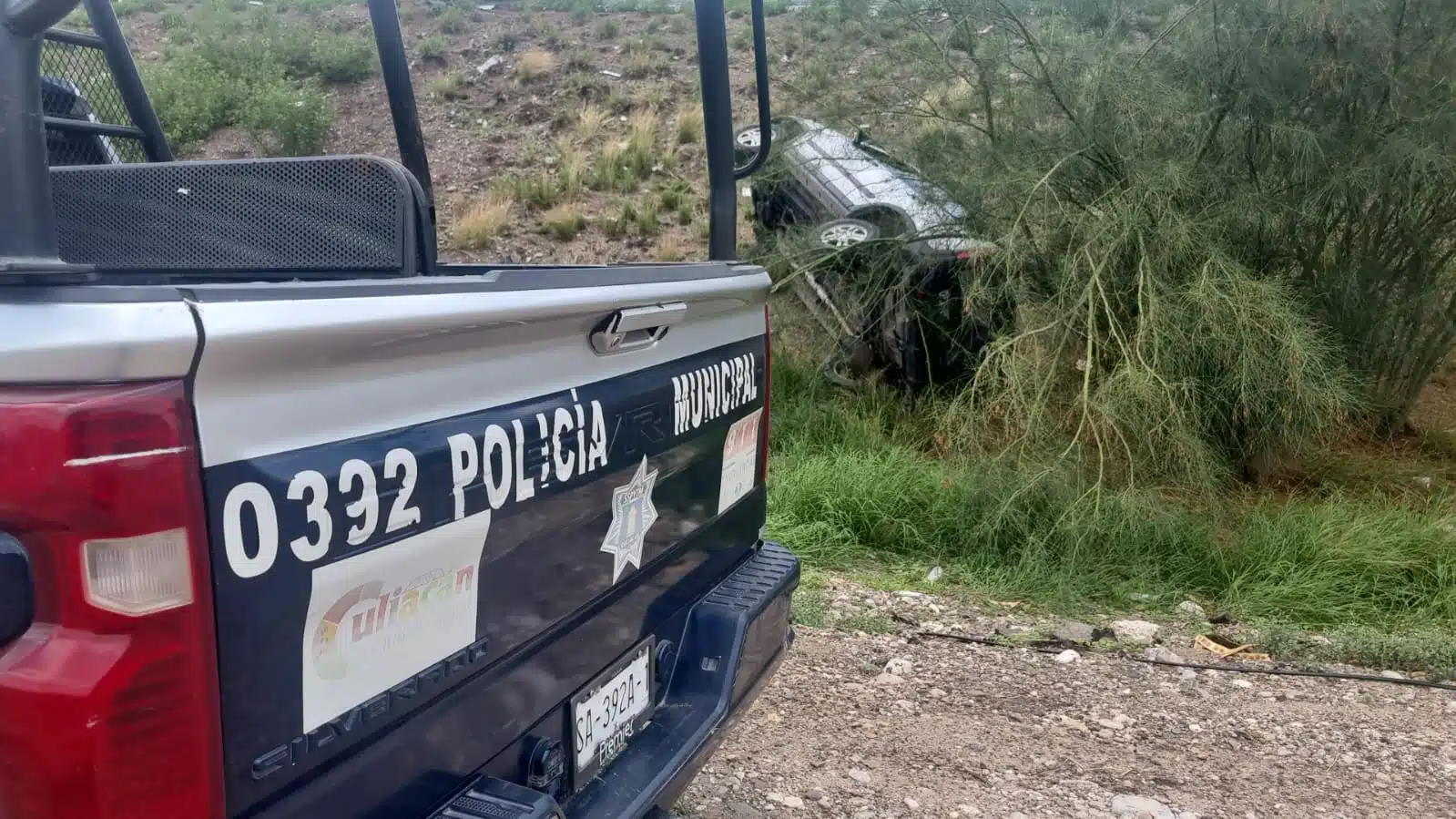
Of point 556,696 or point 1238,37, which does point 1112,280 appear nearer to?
point 1238,37

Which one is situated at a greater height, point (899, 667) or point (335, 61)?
point (335, 61)

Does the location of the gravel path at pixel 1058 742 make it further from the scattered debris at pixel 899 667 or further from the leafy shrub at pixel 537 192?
the leafy shrub at pixel 537 192

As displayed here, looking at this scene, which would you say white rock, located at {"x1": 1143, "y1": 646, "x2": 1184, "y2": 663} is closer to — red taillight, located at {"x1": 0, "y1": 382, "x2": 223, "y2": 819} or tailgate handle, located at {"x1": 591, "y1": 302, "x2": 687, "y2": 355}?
tailgate handle, located at {"x1": 591, "y1": 302, "x2": 687, "y2": 355}

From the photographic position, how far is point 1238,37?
5.71 metres

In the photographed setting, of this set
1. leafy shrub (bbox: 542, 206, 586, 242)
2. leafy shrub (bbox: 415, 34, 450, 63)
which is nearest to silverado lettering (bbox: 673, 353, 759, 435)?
leafy shrub (bbox: 542, 206, 586, 242)

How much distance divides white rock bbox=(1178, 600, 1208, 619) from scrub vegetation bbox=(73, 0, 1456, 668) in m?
0.06

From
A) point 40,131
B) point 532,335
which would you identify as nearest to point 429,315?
point 532,335

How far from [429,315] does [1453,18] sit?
5679mm

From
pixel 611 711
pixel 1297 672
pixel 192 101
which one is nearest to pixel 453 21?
pixel 192 101

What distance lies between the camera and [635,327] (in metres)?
2.11

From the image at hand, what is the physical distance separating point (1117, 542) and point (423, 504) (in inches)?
163

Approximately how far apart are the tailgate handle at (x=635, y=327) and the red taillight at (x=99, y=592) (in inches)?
33.6

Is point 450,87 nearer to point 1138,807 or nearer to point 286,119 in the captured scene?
point 286,119

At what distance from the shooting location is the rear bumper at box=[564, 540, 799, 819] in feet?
7.26
